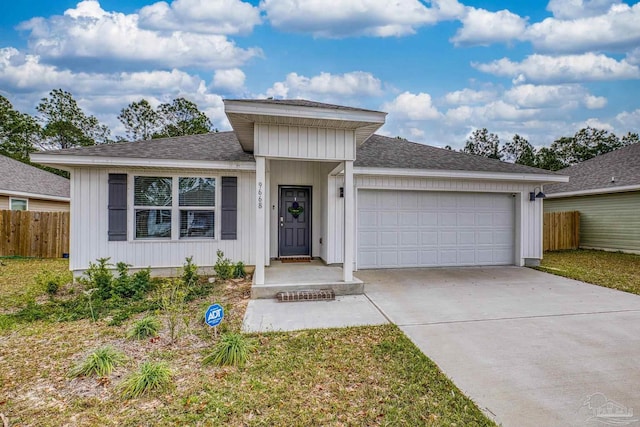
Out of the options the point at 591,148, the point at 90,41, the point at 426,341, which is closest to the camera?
the point at 426,341

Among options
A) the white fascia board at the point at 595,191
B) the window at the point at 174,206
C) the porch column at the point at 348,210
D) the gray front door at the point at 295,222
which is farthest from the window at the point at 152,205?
the white fascia board at the point at 595,191

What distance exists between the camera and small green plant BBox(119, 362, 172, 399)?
2.59 metres

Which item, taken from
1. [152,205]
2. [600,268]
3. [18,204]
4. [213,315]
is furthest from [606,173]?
[18,204]

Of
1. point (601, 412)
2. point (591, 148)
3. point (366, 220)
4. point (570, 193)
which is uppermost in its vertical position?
point (591, 148)

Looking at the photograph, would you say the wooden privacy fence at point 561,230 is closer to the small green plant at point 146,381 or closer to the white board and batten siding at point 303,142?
the white board and batten siding at point 303,142

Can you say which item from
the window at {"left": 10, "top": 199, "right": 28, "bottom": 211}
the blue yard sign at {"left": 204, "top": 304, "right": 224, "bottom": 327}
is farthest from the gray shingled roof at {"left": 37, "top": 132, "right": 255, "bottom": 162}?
the window at {"left": 10, "top": 199, "right": 28, "bottom": 211}

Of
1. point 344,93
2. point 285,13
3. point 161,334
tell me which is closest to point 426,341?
point 161,334

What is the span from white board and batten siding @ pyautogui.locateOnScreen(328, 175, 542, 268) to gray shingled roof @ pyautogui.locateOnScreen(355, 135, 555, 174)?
355mm

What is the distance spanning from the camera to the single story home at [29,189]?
1118 centimetres

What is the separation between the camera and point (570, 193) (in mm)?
12766

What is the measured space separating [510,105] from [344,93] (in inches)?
387

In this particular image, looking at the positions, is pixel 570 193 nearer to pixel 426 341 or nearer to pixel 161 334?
pixel 426 341

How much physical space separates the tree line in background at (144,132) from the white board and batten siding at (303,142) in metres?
20.5

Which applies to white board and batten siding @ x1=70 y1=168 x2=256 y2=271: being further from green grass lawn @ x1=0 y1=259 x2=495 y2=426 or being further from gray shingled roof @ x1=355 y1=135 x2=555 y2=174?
gray shingled roof @ x1=355 y1=135 x2=555 y2=174
